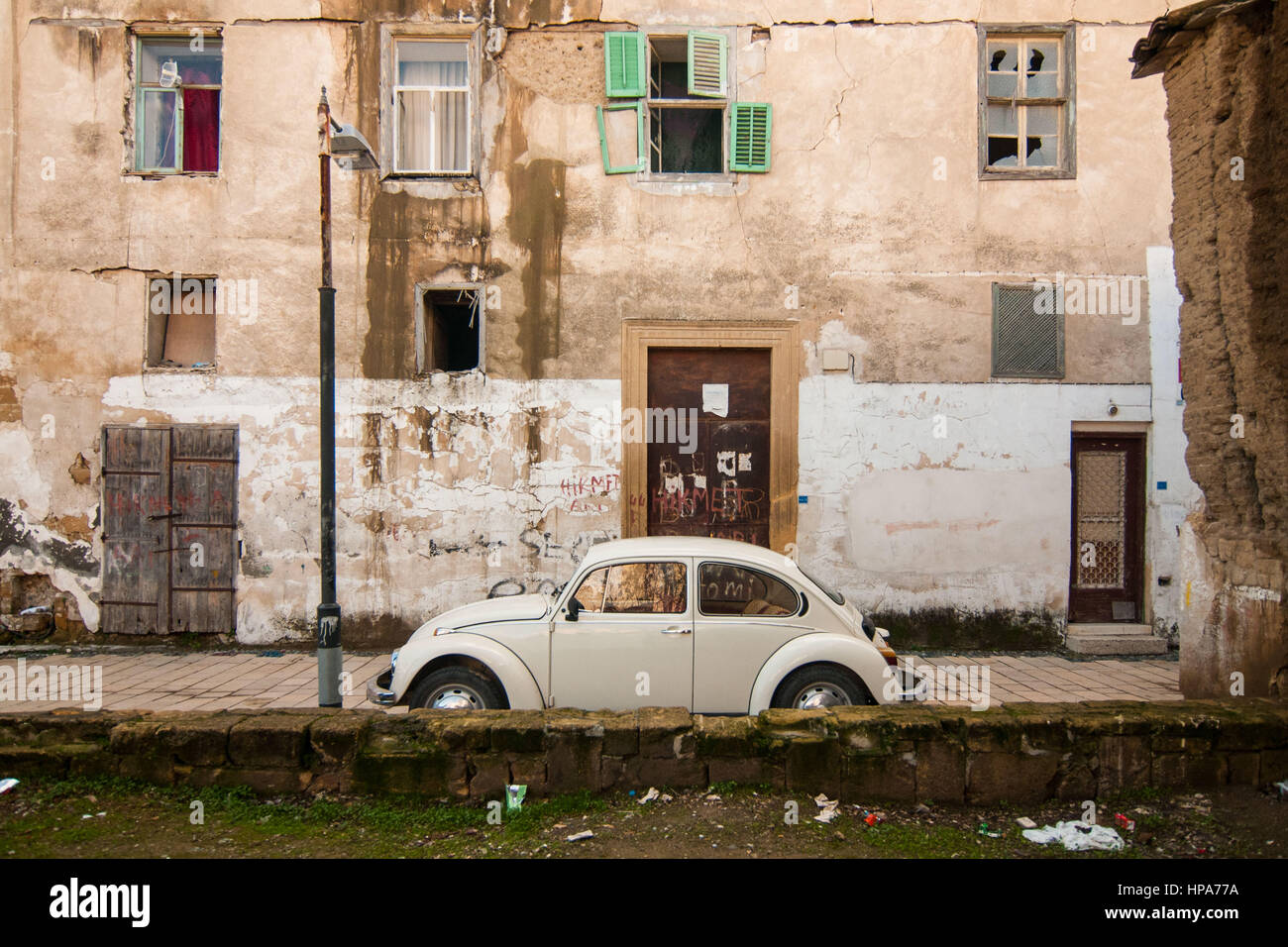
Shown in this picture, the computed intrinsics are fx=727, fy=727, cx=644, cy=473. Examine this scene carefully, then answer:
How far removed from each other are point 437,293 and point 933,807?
24.9 ft

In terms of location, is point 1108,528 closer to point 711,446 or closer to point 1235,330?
point 1235,330

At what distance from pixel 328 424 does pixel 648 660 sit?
3.20m

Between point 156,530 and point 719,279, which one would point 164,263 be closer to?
point 156,530

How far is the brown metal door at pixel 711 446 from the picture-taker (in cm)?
884

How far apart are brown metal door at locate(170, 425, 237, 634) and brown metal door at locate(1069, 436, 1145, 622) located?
10235 mm

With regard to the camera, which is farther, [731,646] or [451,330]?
[451,330]

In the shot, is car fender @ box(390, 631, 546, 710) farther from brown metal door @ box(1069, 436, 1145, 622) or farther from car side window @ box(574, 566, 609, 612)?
brown metal door @ box(1069, 436, 1145, 622)

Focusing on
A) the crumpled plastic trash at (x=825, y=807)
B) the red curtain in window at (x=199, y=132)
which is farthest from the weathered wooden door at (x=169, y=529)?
the crumpled plastic trash at (x=825, y=807)

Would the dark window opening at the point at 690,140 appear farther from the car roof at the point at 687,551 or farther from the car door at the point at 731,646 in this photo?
the car door at the point at 731,646

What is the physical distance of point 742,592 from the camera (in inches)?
210

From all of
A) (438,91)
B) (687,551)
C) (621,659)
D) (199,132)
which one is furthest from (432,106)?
(621,659)

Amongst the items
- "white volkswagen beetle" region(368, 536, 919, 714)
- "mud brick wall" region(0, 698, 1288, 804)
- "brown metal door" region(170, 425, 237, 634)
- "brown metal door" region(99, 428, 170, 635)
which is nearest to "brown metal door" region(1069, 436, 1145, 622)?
"mud brick wall" region(0, 698, 1288, 804)

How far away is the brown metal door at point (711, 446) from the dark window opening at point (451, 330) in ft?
7.40

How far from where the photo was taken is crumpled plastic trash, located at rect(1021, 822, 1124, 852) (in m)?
3.75
